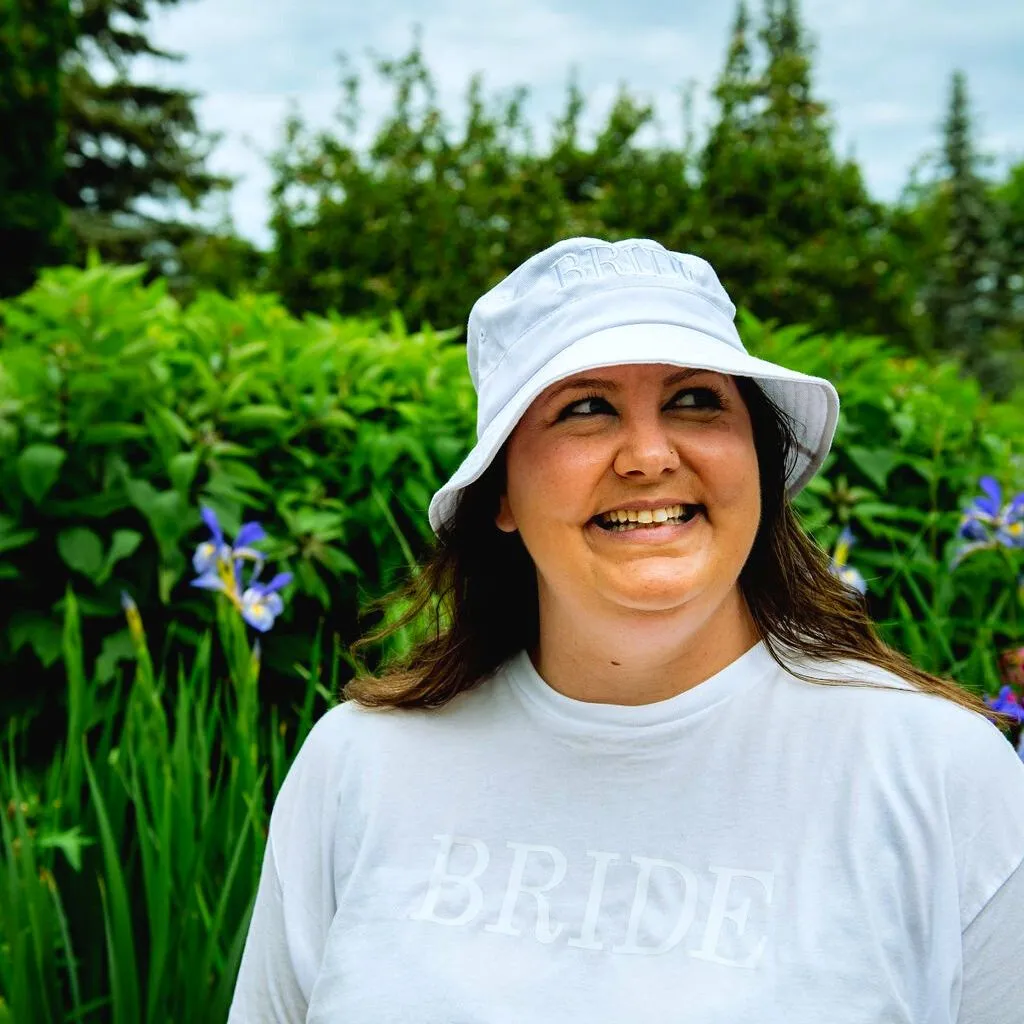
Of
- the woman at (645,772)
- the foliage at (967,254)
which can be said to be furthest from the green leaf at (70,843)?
the foliage at (967,254)

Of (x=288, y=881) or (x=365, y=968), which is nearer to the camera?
(x=365, y=968)

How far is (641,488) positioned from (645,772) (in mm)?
302

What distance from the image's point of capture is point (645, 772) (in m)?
1.28

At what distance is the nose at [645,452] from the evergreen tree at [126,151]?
69.2ft

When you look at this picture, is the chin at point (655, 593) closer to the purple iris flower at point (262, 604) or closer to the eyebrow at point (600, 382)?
the eyebrow at point (600, 382)

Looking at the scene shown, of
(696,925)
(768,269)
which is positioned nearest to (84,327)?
(696,925)

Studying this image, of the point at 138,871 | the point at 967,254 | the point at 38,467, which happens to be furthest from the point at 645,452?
the point at 967,254

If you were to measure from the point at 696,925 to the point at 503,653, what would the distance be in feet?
1.51

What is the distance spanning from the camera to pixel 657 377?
1.29 meters

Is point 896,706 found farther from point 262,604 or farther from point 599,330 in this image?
point 262,604

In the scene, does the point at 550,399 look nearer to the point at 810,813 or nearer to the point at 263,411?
the point at 810,813

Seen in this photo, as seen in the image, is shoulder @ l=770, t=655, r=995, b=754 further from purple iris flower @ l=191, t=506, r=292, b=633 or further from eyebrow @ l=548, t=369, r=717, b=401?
purple iris flower @ l=191, t=506, r=292, b=633

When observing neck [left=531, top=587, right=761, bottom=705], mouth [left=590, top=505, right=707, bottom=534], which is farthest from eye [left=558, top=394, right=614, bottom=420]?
neck [left=531, top=587, right=761, bottom=705]

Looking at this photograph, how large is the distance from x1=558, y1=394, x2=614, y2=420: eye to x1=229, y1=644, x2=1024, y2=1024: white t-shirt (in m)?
0.32
